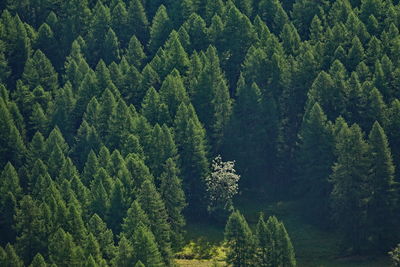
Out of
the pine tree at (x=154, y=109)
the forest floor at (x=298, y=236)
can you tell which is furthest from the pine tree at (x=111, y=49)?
the forest floor at (x=298, y=236)

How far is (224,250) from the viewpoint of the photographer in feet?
478

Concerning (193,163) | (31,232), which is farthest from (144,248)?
(193,163)

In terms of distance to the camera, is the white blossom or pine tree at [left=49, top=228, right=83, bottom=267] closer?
pine tree at [left=49, top=228, right=83, bottom=267]

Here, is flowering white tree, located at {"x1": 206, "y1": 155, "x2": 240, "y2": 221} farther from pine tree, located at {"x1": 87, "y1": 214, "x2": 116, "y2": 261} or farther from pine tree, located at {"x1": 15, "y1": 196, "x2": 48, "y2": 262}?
pine tree, located at {"x1": 15, "y1": 196, "x2": 48, "y2": 262}

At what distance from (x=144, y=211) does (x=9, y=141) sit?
33308 mm

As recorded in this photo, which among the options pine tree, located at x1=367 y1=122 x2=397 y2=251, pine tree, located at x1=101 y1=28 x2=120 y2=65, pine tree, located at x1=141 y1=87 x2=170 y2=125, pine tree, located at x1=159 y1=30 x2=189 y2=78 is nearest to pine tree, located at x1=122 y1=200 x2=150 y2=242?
pine tree, located at x1=141 y1=87 x2=170 y2=125

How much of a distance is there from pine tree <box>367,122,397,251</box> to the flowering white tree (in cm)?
1997

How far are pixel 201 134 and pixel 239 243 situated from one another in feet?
101

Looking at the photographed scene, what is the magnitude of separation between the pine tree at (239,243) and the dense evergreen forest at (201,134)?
0.55ft

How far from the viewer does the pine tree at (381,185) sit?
14488 cm

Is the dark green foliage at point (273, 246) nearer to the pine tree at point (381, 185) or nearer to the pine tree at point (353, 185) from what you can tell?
the pine tree at point (353, 185)

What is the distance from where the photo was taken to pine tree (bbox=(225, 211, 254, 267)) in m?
132

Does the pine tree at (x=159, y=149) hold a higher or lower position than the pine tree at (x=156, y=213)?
higher

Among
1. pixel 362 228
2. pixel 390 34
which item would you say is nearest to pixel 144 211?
pixel 362 228
